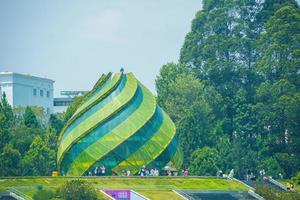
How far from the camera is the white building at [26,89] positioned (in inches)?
4114

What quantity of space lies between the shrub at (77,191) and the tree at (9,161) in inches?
489

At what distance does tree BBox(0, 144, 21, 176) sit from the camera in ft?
221

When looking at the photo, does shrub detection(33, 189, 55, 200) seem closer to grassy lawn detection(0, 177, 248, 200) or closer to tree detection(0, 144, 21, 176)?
grassy lawn detection(0, 177, 248, 200)

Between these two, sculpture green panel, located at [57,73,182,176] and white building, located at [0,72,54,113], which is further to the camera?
white building, located at [0,72,54,113]

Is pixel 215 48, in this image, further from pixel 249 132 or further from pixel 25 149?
pixel 25 149

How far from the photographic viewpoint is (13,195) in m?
55.0

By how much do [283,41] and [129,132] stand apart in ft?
61.2

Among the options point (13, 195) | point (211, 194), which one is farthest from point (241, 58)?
point (13, 195)

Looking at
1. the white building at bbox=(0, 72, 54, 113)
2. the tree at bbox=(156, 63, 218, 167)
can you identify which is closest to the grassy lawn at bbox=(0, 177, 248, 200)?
the tree at bbox=(156, 63, 218, 167)

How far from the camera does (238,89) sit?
8356 centimetres

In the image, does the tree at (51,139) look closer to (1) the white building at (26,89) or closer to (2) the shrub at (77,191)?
(2) the shrub at (77,191)

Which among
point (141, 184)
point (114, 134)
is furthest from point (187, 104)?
point (141, 184)

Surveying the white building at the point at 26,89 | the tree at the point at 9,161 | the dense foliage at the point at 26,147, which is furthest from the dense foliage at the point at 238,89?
the white building at the point at 26,89

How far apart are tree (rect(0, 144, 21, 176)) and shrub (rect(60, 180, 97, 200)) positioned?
40.8 ft
